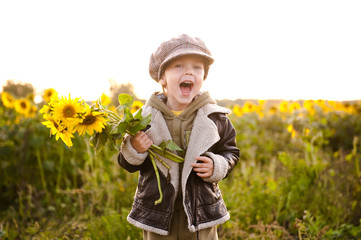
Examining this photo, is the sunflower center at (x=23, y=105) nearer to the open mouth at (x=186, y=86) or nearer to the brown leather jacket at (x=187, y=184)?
the brown leather jacket at (x=187, y=184)

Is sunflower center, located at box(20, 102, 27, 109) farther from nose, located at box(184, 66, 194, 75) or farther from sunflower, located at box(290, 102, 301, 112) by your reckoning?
sunflower, located at box(290, 102, 301, 112)

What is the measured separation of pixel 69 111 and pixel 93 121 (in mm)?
116

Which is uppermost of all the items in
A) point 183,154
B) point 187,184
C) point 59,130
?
point 59,130

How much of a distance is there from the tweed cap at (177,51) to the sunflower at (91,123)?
1.46ft

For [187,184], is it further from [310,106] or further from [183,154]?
[310,106]

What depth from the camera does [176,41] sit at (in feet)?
6.27

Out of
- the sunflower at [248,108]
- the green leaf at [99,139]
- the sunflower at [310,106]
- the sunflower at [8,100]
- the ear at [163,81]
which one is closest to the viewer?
the green leaf at [99,139]

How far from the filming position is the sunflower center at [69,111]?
1671 millimetres

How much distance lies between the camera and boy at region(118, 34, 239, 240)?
72.5 inches

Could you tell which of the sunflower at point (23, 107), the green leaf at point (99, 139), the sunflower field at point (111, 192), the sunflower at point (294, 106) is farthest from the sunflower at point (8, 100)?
the sunflower at point (294, 106)

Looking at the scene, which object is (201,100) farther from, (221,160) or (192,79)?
(221,160)

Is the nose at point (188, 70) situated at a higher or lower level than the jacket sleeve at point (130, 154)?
higher

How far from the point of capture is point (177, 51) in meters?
1.86

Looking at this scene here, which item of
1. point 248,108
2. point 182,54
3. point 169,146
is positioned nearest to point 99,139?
point 169,146
